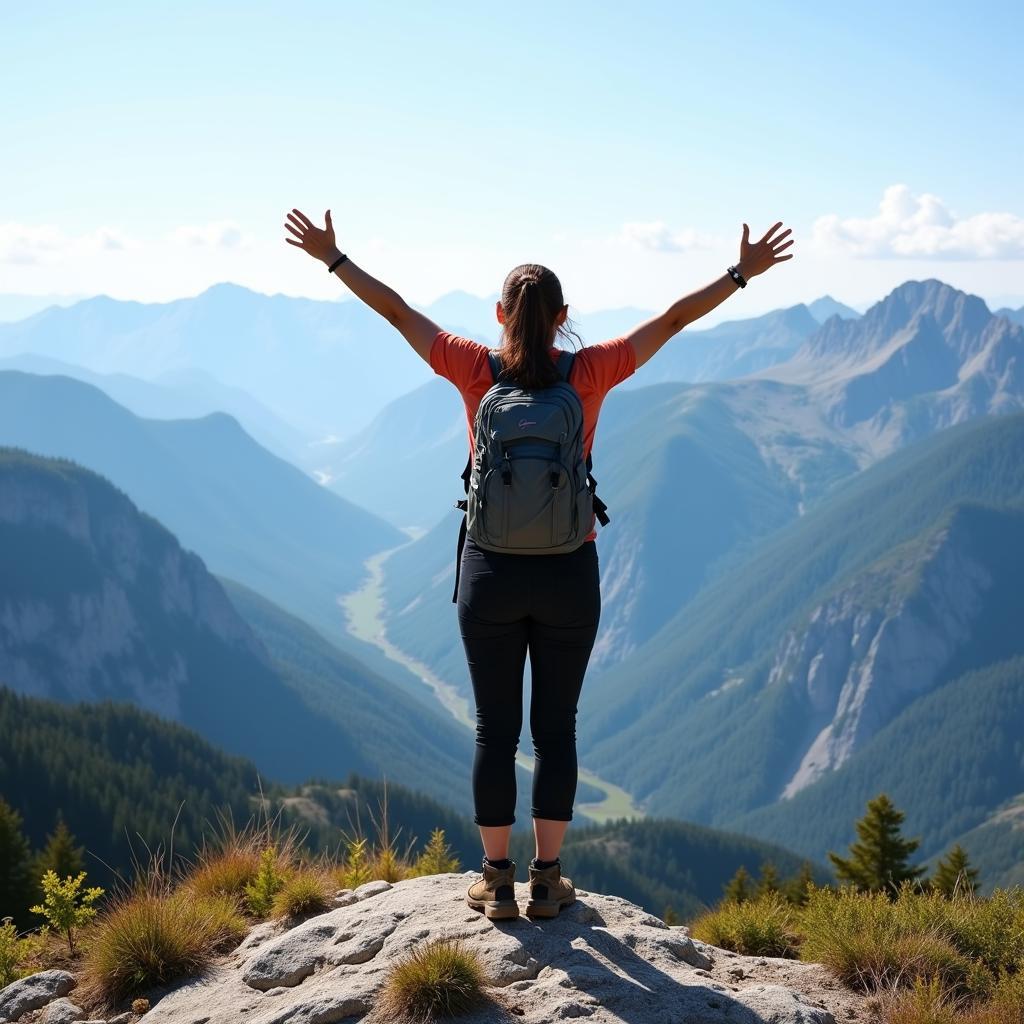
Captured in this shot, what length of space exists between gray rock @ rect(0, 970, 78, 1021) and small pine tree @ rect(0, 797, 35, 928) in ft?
63.4

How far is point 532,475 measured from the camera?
23.0 ft

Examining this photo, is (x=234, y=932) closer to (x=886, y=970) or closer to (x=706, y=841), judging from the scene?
(x=886, y=970)

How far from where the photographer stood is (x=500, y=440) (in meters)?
7.10

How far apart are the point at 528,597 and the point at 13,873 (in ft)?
87.6

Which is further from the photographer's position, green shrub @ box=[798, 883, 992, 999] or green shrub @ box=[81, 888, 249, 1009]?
green shrub @ box=[81, 888, 249, 1009]

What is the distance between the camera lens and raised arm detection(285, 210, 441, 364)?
7.81 m

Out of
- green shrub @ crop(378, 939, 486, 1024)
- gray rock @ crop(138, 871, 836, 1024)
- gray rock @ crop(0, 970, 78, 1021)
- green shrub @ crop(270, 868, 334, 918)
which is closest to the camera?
green shrub @ crop(378, 939, 486, 1024)

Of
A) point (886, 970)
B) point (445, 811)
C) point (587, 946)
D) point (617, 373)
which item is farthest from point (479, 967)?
point (445, 811)

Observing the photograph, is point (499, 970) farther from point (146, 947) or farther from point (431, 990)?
point (146, 947)

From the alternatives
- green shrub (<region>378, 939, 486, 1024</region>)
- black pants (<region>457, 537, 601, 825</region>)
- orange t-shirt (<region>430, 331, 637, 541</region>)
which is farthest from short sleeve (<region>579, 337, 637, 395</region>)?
green shrub (<region>378, 939, 486, 1024</region>)

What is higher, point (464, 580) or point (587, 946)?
point (464, 580)

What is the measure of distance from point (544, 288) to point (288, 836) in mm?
7318

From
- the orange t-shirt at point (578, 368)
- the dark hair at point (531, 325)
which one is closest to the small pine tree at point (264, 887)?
the orange t-shirt at point (578, 368)

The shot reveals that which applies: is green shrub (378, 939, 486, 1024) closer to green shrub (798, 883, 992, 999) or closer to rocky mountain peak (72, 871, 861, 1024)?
rocky mountain peak (72, 871, 861, 1024)
